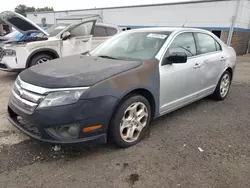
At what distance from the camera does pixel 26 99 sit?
2.57 metres

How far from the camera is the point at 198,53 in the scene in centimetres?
394

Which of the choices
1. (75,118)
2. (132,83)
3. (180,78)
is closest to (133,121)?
(132,83)

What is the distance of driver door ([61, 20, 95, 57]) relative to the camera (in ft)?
22.9

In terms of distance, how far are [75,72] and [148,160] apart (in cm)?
141

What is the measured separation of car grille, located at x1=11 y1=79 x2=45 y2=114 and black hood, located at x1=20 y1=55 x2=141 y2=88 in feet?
0.42

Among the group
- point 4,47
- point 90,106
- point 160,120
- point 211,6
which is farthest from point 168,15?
point 90,106

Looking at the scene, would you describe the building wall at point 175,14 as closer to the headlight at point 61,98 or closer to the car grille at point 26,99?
the headlight at point 61,98

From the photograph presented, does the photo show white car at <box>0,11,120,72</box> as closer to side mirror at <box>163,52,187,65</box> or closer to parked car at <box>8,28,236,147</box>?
parked car at <box>8,28,236,147</box>

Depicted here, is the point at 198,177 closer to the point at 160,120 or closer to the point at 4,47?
the point at 160,120

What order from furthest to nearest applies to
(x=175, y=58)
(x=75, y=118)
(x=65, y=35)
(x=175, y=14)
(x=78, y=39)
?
(x=175, y=14) < (x=78, y=39) < (x=65, y=35) < (x=175, y=58) < (x=75, y=118)

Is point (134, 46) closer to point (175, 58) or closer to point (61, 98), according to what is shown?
point (175, 58)

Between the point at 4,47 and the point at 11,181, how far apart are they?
4.88 meters

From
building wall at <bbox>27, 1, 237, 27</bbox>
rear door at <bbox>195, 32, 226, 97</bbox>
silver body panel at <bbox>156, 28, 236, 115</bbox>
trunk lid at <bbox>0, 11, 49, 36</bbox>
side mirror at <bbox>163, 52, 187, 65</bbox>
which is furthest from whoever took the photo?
building wall at <bbox>27, 1, 237, 27</bbox>

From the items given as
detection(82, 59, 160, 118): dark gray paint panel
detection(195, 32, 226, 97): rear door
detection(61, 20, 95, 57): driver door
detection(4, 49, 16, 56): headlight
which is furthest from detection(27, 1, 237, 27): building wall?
detection(82, 59, 160, 118): dark gray paint panel
